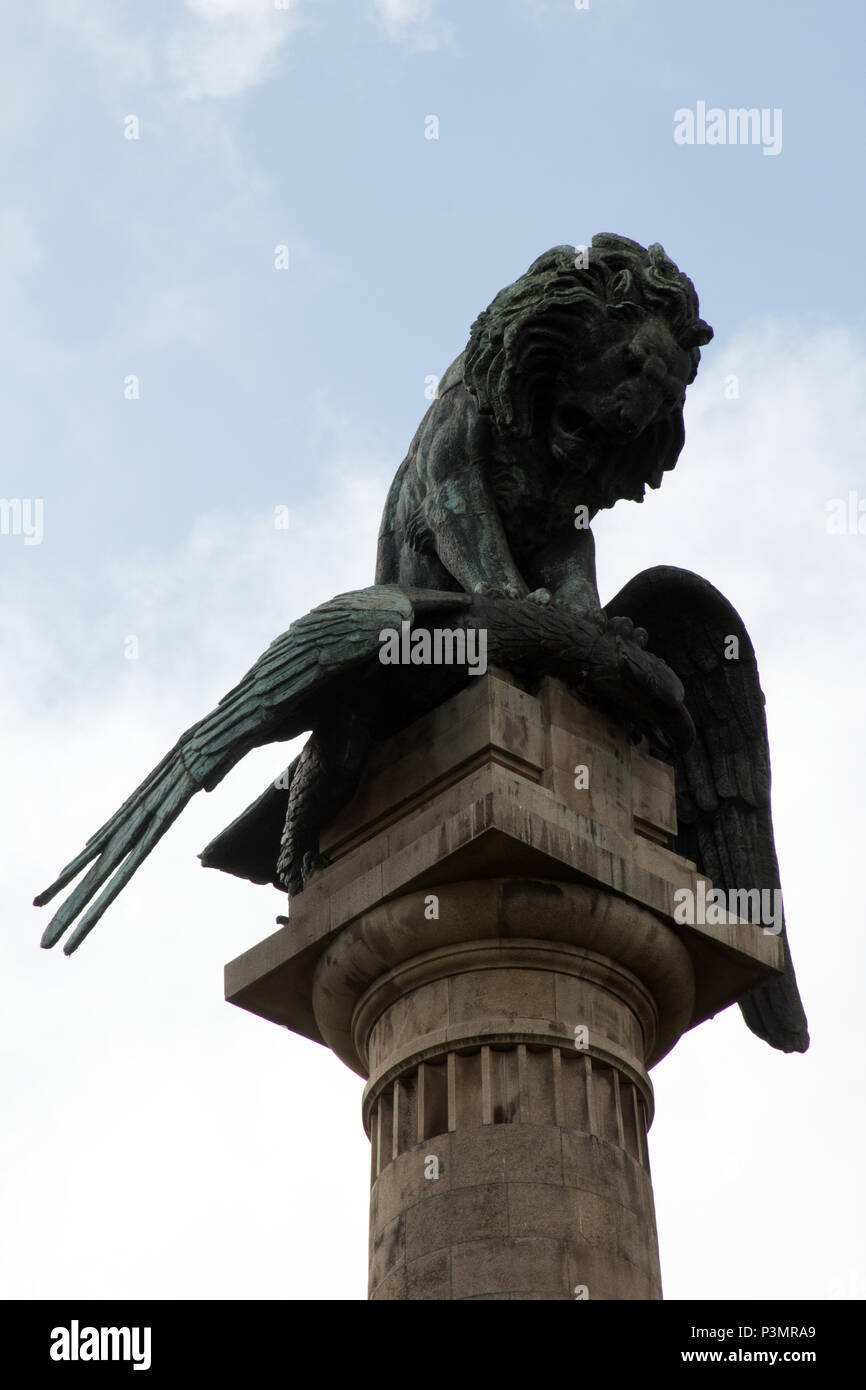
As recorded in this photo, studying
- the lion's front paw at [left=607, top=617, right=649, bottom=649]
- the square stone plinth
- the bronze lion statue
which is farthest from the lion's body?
the square stone plinth

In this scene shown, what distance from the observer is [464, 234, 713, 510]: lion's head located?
17.4m

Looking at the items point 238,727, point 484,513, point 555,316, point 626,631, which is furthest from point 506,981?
point 555,316

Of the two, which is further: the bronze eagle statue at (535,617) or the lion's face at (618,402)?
the lion's face at (618,402)

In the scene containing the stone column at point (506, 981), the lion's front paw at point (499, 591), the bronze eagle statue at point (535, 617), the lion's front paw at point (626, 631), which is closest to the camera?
the stone column at point (506, 981)

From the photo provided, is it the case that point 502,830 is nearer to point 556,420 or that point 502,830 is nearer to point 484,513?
point 484,513

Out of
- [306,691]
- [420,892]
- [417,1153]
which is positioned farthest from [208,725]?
[417,1153]

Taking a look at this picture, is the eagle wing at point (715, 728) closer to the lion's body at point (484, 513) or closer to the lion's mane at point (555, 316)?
the lion's body at point (484, 513)

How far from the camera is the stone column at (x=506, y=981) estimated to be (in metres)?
14.5

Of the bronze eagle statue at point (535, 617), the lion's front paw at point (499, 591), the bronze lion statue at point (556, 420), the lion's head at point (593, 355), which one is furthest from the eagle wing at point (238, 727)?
the lion's head at point (593, 355)

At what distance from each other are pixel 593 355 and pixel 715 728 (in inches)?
137

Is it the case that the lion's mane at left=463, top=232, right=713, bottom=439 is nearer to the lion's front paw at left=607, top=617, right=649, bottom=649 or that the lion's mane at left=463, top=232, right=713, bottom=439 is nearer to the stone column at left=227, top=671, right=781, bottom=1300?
the lion's front paw at left=607, top=617, right=649, bottom=649

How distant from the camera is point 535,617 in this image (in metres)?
16.8
